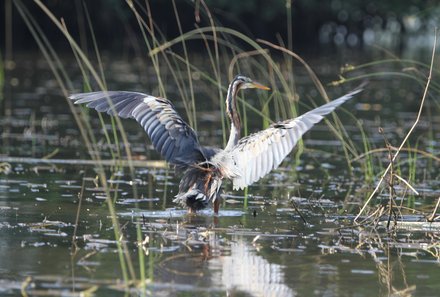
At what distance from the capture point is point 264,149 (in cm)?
764

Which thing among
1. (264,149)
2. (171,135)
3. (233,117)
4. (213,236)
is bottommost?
(213,236)

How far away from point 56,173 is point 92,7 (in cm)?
2848

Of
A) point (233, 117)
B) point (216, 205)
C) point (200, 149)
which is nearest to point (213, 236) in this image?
point (216, 205)

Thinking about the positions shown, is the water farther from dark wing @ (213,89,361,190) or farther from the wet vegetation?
dark wing @ (213,89,361,190)

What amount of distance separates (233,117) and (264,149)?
0.97 metres

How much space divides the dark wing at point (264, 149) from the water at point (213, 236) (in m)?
0.35

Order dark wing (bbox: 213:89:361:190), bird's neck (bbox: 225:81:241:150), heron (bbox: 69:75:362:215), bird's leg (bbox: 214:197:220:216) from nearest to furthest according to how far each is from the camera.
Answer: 1. dark wing (bbox: 213:89:361:190)
2. heron (bbox: 69:75:362:215)
3. bird's leg (bbox: 214:197:220:216)
4. bird's neck (bbox: 225:81:241:150)

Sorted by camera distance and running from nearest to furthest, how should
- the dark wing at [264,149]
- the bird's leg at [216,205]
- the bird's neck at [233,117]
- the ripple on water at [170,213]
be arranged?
1. the dark wing at [264,149]
2. the ripple on water at [170,213]
3. the bird's leg at [216,205]
4. the bird's neck at [233,117]

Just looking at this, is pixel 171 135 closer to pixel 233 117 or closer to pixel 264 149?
pixel 233 117

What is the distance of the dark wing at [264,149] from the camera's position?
7391 mm

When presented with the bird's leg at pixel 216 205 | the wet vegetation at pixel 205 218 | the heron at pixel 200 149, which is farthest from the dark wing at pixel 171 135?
the bird's leg at pixel 216 205

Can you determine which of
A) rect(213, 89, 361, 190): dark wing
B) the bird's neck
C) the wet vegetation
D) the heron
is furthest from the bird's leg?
the bird's neck

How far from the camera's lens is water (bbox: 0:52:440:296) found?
18.6 ft

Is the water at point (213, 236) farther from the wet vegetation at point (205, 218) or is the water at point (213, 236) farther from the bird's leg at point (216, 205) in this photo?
the bird's leg at point (216, 205)
